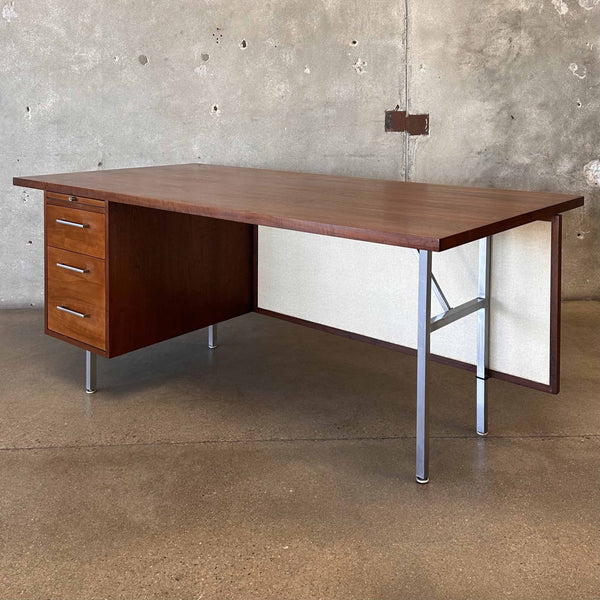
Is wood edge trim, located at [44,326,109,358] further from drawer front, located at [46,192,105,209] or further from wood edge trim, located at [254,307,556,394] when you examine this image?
wood edge trim, located at [254,307,556,394]

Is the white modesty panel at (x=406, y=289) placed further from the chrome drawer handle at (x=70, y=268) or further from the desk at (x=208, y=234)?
the chrome drawer handle at (x=70, y=268)

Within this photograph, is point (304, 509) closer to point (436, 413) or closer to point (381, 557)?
point (381, 557)

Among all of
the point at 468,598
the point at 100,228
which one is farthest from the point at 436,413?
the point at 100,228

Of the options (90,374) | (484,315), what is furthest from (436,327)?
(90,374)

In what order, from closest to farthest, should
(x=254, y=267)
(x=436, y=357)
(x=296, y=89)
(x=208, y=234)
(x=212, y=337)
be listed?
(x=436, y=357), (x=208, y=234), (x=254, y=267), (x=212, y=337), (x=296, y=89)

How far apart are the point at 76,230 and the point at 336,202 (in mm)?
923

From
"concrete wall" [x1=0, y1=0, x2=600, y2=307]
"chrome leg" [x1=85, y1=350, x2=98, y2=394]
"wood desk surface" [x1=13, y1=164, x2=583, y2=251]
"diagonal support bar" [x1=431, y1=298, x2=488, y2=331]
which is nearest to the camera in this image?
"wood desk surface" [x1=13, y1=164, x2=583, y2=251]

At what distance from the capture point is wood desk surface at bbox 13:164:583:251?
Answer: 1723 mm

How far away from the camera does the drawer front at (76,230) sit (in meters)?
2.43

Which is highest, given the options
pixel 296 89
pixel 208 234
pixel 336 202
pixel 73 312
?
pixel 296 89

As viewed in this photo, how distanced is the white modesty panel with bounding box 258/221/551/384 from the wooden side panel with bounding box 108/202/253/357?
115 millimetres

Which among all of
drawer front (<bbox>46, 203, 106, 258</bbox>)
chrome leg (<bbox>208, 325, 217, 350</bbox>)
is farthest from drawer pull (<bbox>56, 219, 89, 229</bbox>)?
chrome leg (<bbox>208, 325, 217, 350</bbox>)

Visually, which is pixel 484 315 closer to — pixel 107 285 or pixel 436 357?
pixel 436 357

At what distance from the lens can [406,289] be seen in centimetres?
246
